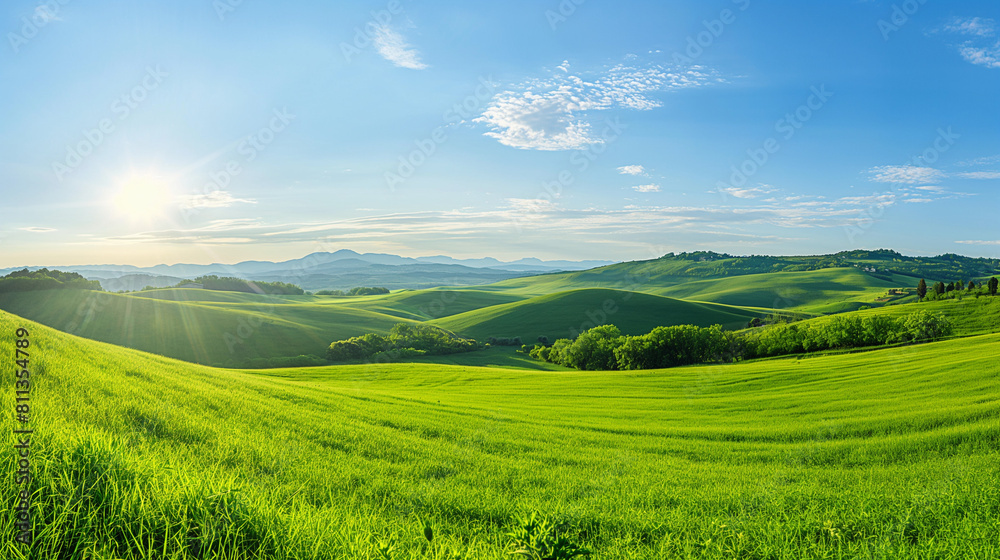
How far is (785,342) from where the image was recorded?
56812mm

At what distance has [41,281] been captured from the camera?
83312 mm

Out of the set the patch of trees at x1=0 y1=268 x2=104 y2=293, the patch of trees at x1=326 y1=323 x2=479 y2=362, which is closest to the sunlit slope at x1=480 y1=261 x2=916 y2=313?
the patch of trees at x1=326 y1=323 x2=479 y2=362

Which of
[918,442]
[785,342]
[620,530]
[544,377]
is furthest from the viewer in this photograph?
[785,342]

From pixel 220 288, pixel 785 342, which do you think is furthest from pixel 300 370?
pixel 220 288

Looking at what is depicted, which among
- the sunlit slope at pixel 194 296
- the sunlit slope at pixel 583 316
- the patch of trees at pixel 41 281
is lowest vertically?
the sunlit slope at pixel 583 316

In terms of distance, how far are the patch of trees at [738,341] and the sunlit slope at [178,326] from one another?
5169 cm

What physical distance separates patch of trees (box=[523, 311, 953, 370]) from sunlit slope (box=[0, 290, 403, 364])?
5169cm

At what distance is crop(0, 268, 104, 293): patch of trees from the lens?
262 feet

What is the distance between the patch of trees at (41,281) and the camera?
80000 mm

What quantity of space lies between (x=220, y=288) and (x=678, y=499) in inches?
7099

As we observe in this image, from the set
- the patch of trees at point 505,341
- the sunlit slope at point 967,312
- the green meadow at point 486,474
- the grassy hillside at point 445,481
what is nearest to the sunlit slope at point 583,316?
the patch of trees at point 505,341

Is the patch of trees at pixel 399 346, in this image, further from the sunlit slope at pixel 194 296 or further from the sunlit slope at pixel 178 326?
the sunlit slope at pixel 194 296

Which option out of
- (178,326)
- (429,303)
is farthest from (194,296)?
(429,303)

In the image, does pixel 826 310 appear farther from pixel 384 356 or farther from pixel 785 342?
pixel 384 356
